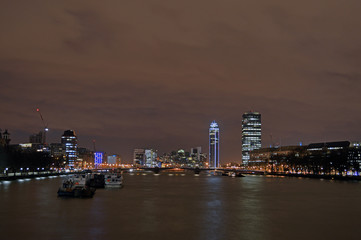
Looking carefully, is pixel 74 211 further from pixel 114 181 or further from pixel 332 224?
pixel 114 181

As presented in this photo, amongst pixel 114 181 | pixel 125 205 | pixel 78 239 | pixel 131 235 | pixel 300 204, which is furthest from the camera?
pixel 114 181

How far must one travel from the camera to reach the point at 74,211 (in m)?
54.1

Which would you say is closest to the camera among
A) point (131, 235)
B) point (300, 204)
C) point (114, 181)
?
point (131, 235)

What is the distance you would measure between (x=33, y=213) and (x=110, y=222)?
12682mm

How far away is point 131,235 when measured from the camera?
3850cm

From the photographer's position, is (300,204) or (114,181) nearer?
(300,204)

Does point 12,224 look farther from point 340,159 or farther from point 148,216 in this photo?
point 340,159

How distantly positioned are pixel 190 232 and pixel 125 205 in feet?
82.9

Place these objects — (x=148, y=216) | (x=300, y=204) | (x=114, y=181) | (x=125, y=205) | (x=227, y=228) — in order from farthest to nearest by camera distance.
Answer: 1. (x=114, y=181)
2. (x=300, y=204)
3. (x=125, y=205)
4. (x=148, y=216)
5. (x=227, y=228)

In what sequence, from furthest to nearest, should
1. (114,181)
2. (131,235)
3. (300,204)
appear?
(114,181), (300,204), (131,235)

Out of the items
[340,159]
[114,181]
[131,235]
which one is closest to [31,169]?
[114,181]

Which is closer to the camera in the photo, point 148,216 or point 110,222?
point 110,222

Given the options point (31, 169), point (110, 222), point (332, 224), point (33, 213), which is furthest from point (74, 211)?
point (31, 169)

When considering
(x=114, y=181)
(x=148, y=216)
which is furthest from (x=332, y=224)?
(x=114, y=181)
